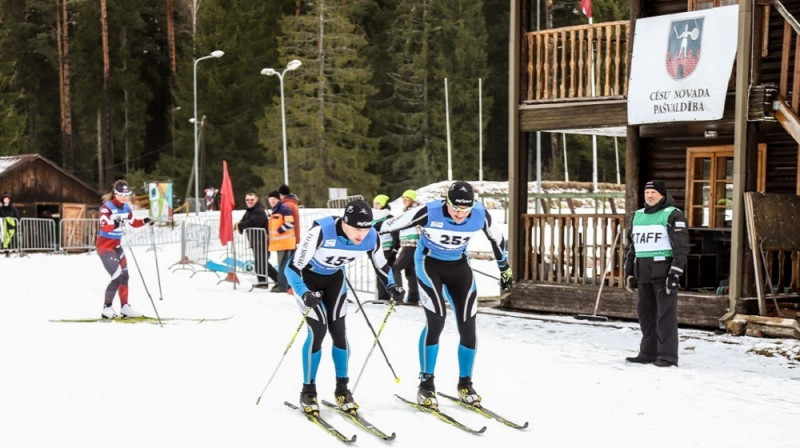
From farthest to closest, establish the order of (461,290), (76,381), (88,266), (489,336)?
(88,266)
(489,336)
(76,381)
(461,290)

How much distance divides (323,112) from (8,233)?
88.1 ft

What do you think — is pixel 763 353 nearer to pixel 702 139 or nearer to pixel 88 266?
pixel 702 139

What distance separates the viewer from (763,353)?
11023 millimetres

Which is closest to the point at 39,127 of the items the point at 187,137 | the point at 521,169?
the point at 187,137

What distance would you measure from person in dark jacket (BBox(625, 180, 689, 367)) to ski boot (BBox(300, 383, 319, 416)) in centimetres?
402

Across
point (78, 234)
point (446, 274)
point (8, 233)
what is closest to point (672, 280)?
point (446, 274)

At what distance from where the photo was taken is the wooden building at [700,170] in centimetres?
1254

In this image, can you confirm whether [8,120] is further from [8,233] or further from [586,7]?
[586,7]

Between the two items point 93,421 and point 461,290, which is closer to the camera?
point 93,421

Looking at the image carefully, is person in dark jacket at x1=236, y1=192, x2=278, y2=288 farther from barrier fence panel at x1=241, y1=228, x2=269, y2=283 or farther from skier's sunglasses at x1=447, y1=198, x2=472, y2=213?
skier's sunglasses at x1=447, y1=198, x2=472, y2=213

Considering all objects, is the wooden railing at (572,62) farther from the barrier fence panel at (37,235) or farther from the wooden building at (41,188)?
the wooden building at (41,188)

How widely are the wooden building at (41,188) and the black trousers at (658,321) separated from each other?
30576mm

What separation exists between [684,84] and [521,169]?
306cm

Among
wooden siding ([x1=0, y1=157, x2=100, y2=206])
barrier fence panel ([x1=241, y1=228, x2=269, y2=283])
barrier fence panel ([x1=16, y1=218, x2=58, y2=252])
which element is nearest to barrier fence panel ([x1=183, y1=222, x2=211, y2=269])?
barrier fence panel ([x1=241, y1=228, x2=269, y2=283])
